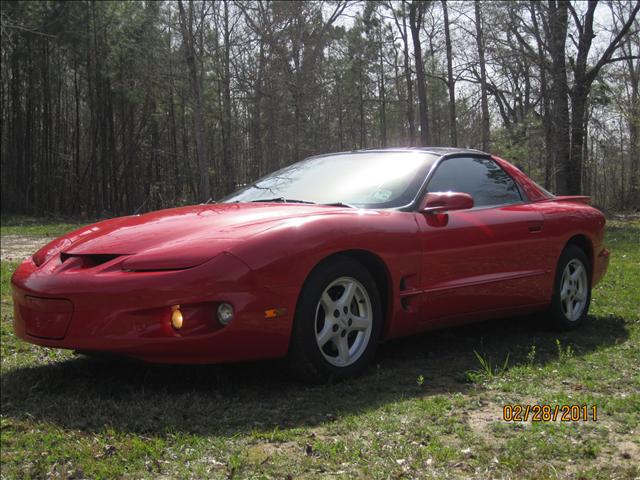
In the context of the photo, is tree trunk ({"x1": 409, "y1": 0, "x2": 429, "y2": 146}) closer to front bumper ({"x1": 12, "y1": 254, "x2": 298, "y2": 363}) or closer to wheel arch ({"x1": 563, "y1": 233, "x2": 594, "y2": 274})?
wheel arch ({"x1": 563, "y1": 233, "x2": 594, "y2": 274})

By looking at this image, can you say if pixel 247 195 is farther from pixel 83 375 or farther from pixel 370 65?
pixel 370 65

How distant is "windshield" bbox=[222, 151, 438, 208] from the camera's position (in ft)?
13.1

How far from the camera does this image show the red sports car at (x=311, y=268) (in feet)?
10.2

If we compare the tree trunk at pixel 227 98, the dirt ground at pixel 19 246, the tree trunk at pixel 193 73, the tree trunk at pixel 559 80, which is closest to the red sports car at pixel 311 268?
the dirt ground at pixel 19 246

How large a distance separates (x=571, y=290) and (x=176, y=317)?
121 inches

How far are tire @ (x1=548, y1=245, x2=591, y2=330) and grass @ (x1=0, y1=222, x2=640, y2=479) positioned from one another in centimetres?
50

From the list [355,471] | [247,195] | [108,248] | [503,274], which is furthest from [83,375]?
[503,274]

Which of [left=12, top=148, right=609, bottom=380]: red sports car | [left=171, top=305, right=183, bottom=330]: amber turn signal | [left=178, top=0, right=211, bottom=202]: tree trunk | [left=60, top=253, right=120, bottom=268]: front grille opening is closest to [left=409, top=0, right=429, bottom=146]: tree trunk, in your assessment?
[left=178, top=0, right=211, bottom=202]: tree trunk

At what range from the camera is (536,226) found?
461 centimetres

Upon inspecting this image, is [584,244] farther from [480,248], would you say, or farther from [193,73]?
[193,73]

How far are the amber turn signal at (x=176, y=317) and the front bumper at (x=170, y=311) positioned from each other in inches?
0.7

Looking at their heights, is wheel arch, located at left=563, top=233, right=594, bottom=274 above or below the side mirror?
below

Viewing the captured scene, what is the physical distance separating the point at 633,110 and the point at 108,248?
26.8 metres

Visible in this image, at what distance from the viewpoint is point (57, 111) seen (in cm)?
2567
